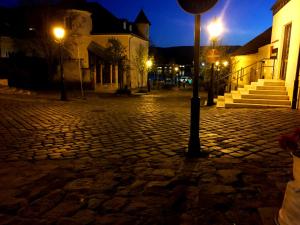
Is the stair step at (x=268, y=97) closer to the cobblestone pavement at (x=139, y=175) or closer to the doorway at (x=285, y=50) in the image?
the doorway at (x=285, y=50)

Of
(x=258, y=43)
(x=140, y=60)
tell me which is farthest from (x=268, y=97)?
(x=140, y=60)

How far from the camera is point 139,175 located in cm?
466

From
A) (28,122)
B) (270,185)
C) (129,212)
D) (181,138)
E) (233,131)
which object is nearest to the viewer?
(129,212)

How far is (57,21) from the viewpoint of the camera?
29.1m

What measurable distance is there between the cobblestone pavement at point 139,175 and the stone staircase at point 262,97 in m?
4.19

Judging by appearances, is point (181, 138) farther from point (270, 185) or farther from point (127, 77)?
point (127, 77)

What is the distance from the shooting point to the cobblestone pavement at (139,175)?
3438mm

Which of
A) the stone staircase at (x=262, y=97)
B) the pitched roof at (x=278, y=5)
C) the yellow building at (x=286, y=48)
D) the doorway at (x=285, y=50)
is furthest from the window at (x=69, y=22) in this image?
the doorway at (x=285, y=50)

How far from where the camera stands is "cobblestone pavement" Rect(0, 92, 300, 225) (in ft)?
11.3

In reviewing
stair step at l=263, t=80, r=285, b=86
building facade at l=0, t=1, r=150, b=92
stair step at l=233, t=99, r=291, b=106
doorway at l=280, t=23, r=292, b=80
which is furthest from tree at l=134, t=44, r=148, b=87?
stair step at l=233, t=99, r=291, b=106

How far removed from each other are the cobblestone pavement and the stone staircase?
4194mm

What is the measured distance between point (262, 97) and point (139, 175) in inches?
388

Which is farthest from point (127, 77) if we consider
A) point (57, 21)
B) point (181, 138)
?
point (181, 138)

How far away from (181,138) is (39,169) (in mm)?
3591
